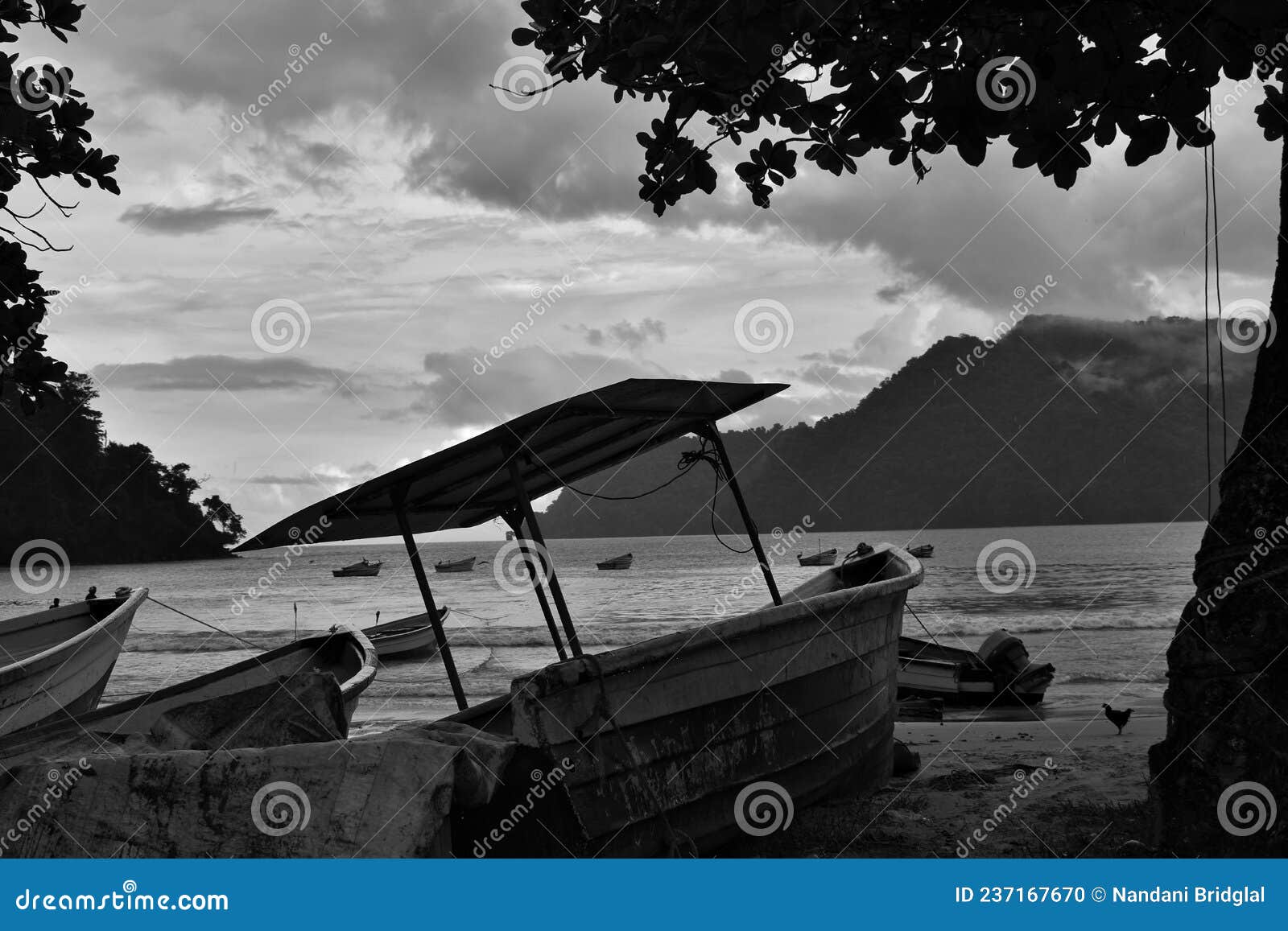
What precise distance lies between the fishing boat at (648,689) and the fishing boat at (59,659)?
2922 millimetres

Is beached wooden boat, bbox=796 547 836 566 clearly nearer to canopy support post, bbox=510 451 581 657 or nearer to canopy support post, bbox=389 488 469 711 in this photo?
canopy support post, bbox=389 488 469 711

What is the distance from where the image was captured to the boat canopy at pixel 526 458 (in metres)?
5.94

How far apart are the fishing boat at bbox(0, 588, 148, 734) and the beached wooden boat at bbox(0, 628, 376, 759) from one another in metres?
0.50

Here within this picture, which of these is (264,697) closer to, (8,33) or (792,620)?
(792,620)

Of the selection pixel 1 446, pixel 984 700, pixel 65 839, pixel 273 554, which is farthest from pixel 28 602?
pixel 273 554

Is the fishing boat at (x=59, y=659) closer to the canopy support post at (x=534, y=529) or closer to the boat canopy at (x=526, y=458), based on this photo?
the boat canopy at (x=526, y=458)

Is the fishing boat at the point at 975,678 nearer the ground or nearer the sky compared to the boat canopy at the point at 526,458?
nearer the ground

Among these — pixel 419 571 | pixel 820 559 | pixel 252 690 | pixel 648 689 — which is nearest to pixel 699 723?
pixel 648 689

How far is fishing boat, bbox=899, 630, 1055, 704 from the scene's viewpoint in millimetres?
18031

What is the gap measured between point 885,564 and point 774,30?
7.40 metres

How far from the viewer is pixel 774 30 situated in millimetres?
4141

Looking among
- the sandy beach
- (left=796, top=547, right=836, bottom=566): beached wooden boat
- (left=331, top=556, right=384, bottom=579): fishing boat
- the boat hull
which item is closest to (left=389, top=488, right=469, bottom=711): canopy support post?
the boat hull

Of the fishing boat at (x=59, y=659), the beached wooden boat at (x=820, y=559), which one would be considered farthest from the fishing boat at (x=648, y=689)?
the beached wooden boat at (x=820, y=559)

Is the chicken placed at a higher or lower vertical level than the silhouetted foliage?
lower
